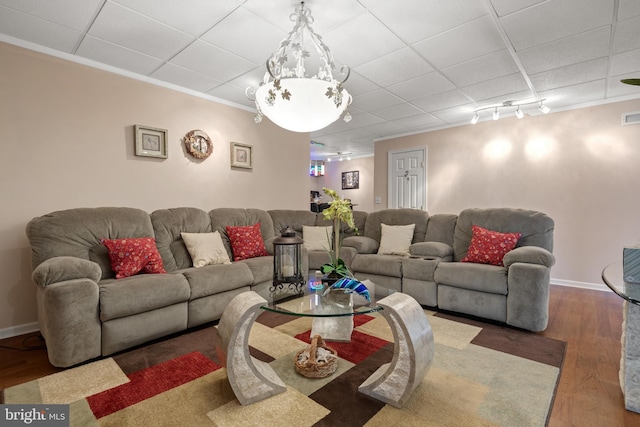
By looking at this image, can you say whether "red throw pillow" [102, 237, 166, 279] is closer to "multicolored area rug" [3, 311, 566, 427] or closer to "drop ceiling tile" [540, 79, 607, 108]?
"multicolored area rug" [3, 311, 566, 427]

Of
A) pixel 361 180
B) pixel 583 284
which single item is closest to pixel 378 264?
pixel 583 284

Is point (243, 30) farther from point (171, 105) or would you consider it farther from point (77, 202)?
point (77, 202)

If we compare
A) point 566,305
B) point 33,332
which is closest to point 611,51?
point 566,305

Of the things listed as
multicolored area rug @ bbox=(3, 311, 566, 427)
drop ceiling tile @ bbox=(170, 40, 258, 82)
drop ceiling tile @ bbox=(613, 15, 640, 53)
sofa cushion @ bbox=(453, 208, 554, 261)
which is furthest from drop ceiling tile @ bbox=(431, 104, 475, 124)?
multicolored area rug @ bbox=(3, 311, 566, 427)

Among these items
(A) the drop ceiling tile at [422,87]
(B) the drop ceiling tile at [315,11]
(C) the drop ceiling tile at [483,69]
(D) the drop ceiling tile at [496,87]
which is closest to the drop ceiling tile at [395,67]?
(A) the drop ceiling tile at [422,87]

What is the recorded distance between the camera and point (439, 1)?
6.83 feet

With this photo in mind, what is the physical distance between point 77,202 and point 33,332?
1.18 meters

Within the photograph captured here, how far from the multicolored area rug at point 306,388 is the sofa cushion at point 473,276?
44 cm

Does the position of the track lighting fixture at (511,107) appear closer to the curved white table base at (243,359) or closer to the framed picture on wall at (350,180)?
the curved white table base at (243,359)

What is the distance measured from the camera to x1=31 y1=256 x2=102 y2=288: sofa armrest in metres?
1.93

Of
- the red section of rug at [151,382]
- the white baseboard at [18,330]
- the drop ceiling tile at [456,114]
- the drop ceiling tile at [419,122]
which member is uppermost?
the drop ceiling tile at [456,114]

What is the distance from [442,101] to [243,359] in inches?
155

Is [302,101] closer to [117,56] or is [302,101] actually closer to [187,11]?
[187,11]

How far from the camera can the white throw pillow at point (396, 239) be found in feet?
11.9
